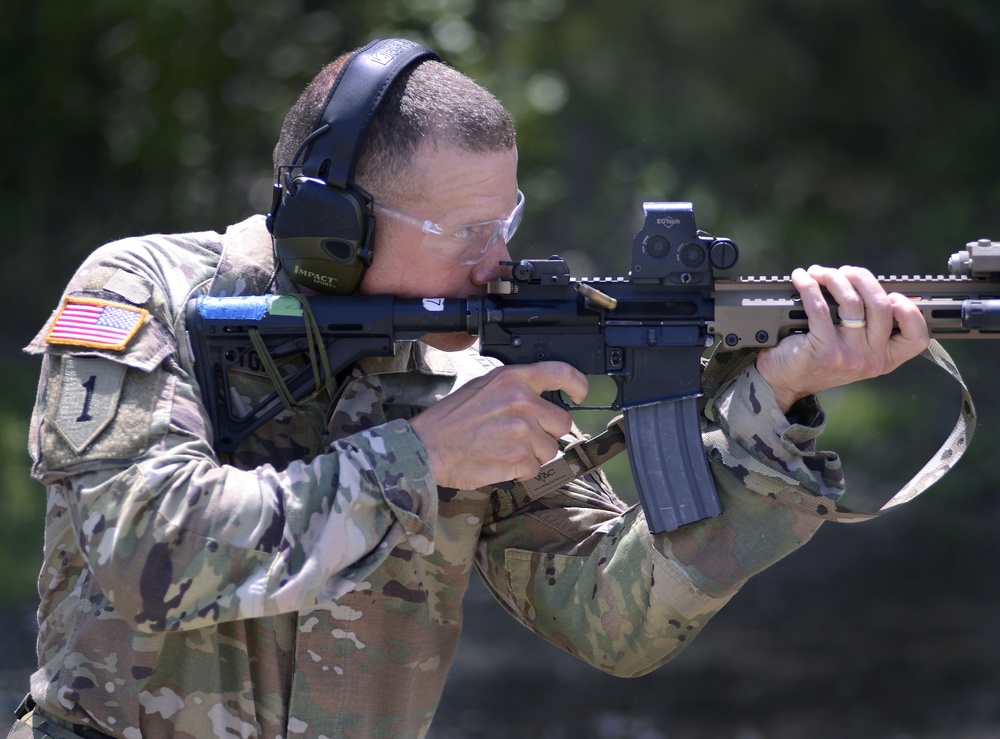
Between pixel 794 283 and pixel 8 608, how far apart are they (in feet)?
15.2

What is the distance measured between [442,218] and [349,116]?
28 centimetres

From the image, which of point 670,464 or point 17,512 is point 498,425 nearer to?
point 670,464

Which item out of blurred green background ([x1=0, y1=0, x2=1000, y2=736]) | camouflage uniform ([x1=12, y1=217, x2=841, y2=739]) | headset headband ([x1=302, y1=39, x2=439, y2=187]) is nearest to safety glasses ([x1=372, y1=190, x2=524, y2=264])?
headset headband ([x1=302, y1=39, x2=439, y2=187])

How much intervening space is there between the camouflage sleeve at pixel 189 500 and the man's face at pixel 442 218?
0.40 m

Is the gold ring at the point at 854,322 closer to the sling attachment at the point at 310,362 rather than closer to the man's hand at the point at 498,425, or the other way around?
the man's hand at the point at 498,425

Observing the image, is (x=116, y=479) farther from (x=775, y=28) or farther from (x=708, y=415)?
(x=775, y=28)

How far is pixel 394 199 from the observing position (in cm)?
239

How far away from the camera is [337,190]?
2346mm

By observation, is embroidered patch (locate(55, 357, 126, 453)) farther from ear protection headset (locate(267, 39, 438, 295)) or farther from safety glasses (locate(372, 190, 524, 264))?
safety glasses (locate(372, 190, 524, 264))

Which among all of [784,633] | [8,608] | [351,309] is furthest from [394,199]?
[8,608]


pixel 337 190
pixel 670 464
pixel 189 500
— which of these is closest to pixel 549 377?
pixel 670 464

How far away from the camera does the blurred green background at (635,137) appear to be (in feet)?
20.2

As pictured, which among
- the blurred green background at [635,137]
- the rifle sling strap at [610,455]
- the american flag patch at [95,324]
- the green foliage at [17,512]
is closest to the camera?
the american flag patch at [95,324]

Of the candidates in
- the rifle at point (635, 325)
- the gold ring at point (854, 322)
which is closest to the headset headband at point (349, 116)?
the rifle at point (635, 325)
